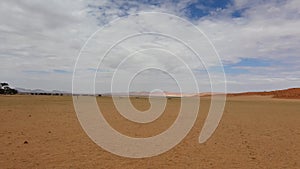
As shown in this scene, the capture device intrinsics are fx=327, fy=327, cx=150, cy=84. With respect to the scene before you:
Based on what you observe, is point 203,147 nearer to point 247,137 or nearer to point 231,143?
point 231,143

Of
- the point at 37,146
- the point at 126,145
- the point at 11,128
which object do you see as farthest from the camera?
the point at 11,128

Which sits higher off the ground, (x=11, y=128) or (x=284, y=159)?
(x=11, y=128)

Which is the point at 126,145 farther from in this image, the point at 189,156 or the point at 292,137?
the point at 292,137

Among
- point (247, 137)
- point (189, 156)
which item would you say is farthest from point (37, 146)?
point (247, 137)

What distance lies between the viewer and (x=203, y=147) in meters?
13.4

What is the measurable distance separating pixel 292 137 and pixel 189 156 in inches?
311

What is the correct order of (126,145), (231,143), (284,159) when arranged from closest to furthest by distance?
1. (284,159)
2. (126,145)
3. (231,143)

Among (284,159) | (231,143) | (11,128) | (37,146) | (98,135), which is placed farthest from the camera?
(11,128)

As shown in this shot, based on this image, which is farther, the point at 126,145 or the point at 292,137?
the point at 292,137

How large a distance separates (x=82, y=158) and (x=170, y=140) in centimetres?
539

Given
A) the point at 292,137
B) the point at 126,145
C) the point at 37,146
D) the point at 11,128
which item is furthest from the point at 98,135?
the point at 292,137

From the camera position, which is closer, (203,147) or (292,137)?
(203,147)

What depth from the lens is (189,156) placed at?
1140cm

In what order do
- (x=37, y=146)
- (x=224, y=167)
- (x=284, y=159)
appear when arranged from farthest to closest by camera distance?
(x=37, y=146) → (x=284, y=159) → (x=224, y=167)
